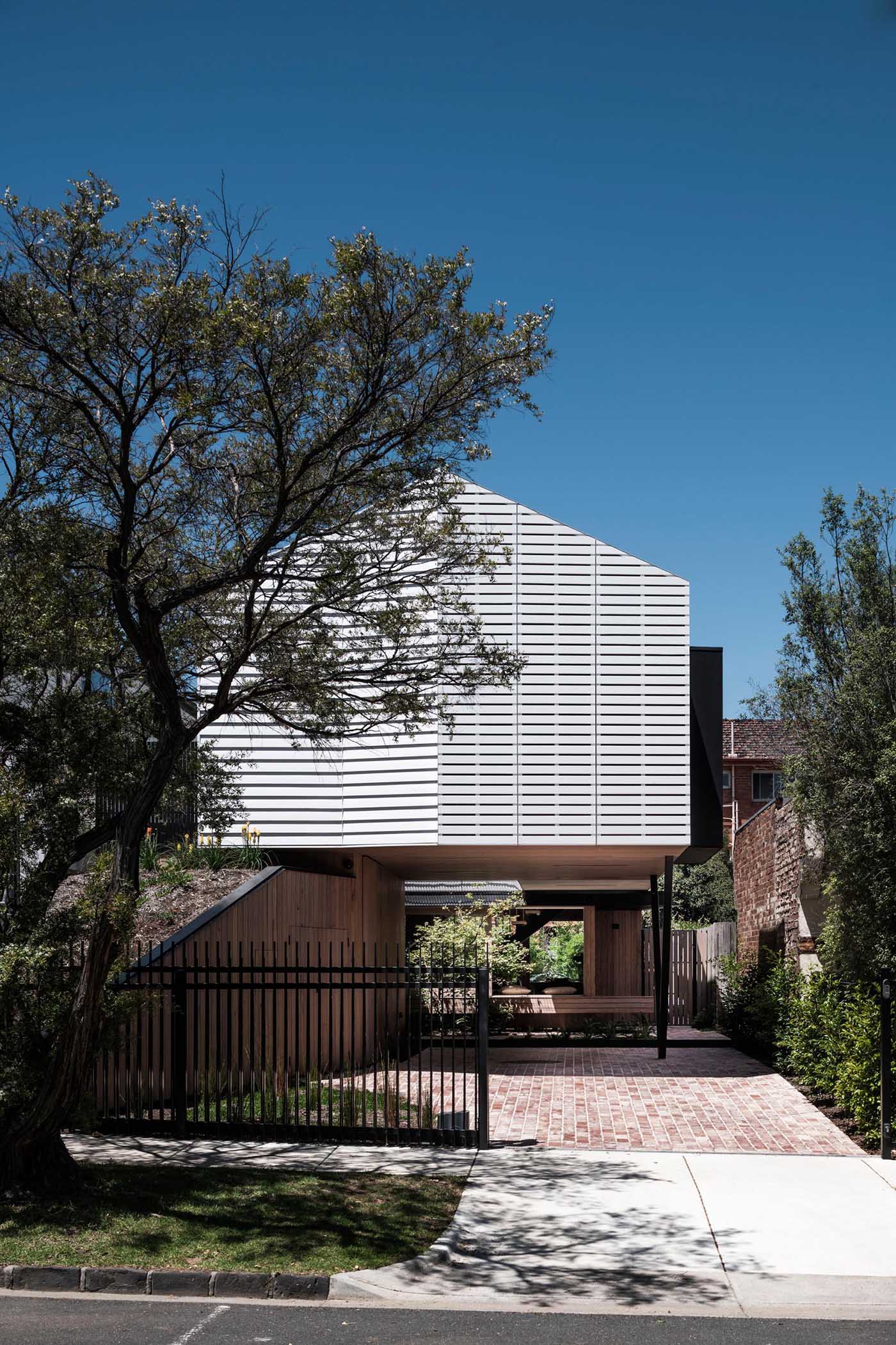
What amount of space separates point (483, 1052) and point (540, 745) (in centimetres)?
692

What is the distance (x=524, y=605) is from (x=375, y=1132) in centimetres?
847

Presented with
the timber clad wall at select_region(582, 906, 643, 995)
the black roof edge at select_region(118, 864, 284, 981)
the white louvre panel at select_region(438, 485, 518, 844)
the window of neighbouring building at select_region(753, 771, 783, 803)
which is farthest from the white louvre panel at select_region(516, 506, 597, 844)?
the window of neighbouring building at select_region(753, 771, 783, 803)

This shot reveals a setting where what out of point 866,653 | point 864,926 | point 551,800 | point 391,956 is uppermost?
point 866,653

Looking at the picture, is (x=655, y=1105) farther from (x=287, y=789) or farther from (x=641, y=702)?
(x=287, y=789)

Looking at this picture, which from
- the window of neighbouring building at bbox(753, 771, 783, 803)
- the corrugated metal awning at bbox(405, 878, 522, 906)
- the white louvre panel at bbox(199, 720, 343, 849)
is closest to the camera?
the white louvre panel at bbox(199, 720, 343, 849)

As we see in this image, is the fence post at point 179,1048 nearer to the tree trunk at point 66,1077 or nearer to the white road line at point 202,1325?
the tree trunk at point 66,1077

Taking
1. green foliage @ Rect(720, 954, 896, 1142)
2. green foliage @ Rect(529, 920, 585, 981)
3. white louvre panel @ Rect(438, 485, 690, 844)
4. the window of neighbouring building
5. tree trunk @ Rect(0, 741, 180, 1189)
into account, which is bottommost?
green foliage @ Rect(529, 920, 585, 981)

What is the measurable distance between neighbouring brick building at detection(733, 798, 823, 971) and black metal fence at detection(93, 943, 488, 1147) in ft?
17.5

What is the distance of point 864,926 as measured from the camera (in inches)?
547

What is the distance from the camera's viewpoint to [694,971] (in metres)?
27.3

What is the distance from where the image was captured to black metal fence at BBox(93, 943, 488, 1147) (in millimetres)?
11672

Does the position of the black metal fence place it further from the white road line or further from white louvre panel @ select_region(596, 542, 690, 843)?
white louvre panel @ select_region(596, 542, 690, 843)

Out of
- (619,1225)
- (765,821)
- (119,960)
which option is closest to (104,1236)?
(119,960)

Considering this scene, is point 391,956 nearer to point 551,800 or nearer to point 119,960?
point 551,800
